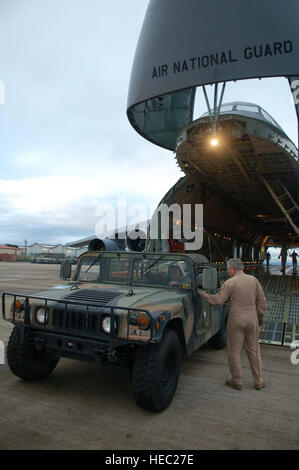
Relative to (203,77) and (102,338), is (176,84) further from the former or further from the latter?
(102,338)

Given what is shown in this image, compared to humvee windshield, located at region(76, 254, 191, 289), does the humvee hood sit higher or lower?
lower

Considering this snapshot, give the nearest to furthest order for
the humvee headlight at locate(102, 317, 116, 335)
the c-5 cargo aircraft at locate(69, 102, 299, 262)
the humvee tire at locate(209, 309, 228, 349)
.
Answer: the humvee headlight at locate(102, 317, 116, 335), the humvee tire at locate(209, 309, 228, 349), the c-5 cargo aircraft at locate(69, 102, 299, 262)

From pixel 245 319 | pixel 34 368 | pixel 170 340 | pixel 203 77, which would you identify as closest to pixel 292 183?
pixel 203 77

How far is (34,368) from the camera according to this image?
3.74 m

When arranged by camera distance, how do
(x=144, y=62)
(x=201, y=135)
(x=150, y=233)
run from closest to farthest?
(x=144, y=62)
(x=201, y=135)
(x=150, y=233)

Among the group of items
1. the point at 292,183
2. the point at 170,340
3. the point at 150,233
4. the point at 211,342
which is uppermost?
the point at 292,183

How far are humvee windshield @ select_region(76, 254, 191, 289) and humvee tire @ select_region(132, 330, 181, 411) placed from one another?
3.41 ft

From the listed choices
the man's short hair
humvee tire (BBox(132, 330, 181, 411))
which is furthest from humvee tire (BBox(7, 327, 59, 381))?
the man's short hair

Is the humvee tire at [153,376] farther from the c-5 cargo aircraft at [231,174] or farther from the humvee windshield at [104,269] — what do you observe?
the c-5 cargo aircraft at [231,174]

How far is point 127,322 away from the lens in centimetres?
310

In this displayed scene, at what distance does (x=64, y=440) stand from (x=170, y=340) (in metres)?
1.32

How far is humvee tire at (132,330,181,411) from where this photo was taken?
3.03 metres

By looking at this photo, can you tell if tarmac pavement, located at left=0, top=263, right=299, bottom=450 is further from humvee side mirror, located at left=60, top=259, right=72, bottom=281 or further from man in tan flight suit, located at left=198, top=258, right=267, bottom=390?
humvee side mirror, located at left=60, top=259, right=72, bottom=281

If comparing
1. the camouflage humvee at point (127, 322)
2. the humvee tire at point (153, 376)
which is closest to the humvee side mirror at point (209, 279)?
the camouflage humvee at point (127, 322)
